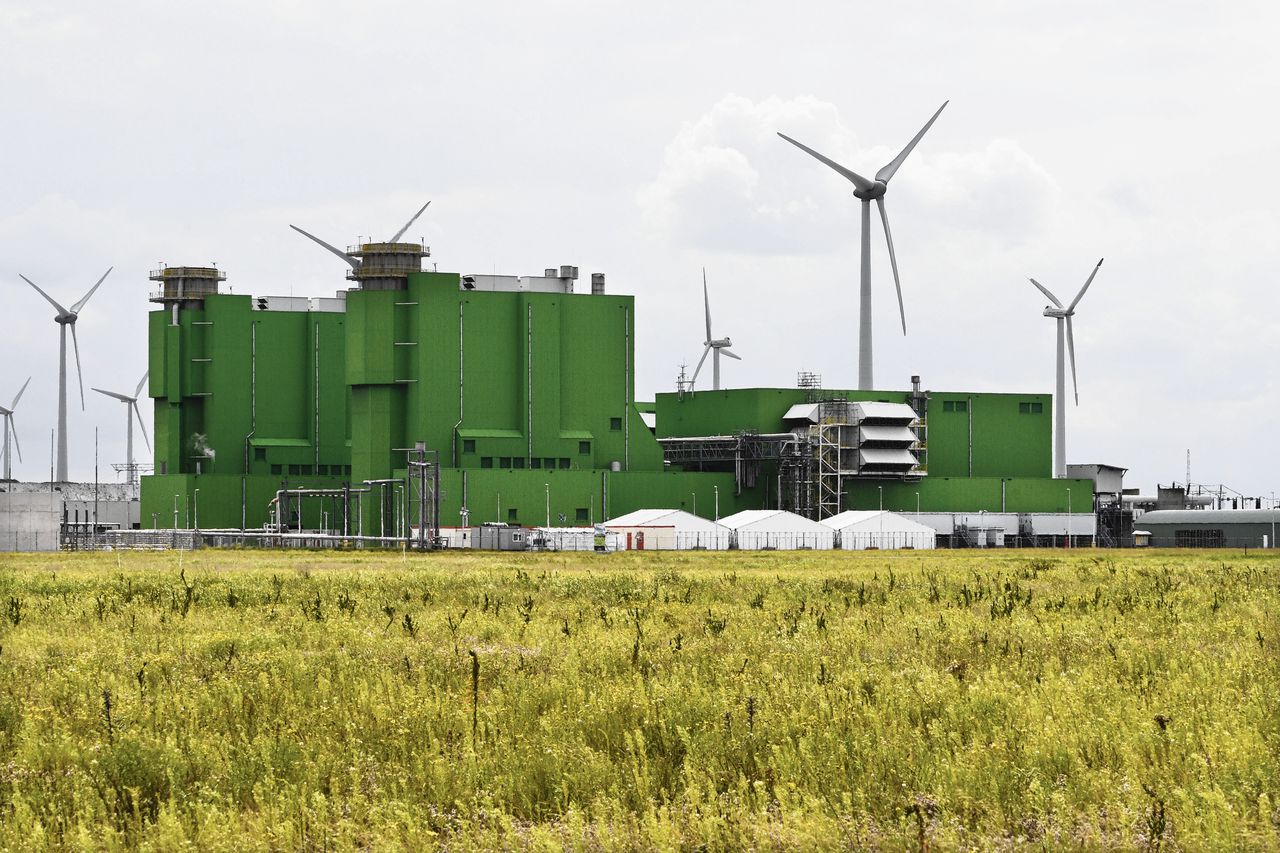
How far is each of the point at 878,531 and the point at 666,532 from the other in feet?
58.3

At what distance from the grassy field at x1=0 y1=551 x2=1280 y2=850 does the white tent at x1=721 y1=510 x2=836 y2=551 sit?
89.7 metres

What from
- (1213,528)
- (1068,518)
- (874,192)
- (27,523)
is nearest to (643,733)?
(27,523)

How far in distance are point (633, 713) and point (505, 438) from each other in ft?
349

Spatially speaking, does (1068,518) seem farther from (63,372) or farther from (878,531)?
(63,372)

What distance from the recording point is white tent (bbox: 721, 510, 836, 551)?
393 ft

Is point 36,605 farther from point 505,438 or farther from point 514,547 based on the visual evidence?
point 505,438

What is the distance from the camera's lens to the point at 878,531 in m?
123

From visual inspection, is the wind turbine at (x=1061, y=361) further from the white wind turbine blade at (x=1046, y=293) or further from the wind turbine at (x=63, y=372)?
the wind turbine at (x=63, y=372)

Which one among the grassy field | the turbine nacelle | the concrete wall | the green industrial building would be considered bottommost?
the grassy field

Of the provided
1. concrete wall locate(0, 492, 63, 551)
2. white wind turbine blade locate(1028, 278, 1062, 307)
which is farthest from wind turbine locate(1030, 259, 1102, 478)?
concrete wall locate(0, 492, 63, 551)

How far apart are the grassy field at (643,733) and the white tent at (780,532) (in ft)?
294

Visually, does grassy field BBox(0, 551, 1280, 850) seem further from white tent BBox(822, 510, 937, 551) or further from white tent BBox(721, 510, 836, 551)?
white tent BBox(822, 510, 937, 551)

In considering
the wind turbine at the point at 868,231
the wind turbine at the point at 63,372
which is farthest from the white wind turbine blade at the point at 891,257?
the wind turbine at the point at 63,372

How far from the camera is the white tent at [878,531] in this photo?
122062mm
